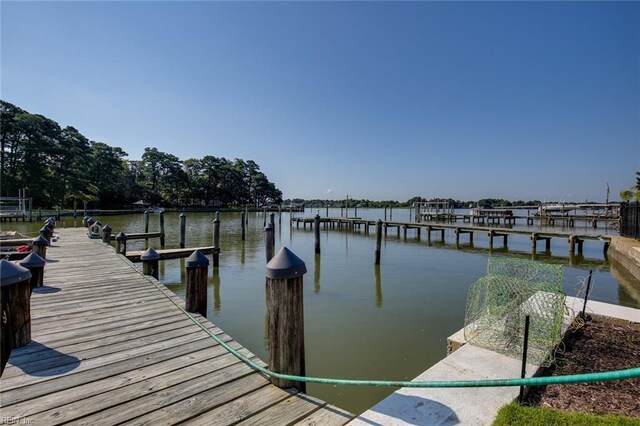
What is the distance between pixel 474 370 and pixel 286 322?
87.9 inches

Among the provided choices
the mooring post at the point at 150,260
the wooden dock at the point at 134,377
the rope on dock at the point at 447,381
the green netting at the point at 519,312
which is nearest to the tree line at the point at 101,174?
the mooring post at the point at 150,260

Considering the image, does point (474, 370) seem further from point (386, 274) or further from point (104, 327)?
point (386, 274)

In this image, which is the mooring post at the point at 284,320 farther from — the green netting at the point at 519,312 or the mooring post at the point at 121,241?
the mooring post at the point at 121,241

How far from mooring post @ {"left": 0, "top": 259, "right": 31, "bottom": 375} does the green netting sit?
5172 millimetres

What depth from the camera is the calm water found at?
5.29 m

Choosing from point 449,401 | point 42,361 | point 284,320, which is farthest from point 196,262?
point 449,401

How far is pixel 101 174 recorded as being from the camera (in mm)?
49094

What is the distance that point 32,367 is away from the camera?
282cm

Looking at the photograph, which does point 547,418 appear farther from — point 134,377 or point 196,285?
point 196,285

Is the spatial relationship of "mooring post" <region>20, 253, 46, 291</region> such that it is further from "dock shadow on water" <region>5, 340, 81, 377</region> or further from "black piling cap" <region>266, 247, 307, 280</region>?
"black piling cap" <region>266, 247, 307, 280</region>

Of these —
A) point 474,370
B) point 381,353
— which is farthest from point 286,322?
point 381,353

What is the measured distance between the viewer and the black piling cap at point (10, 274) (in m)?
2.91

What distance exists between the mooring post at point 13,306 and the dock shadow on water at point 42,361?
9 cm

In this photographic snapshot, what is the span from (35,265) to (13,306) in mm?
2329
